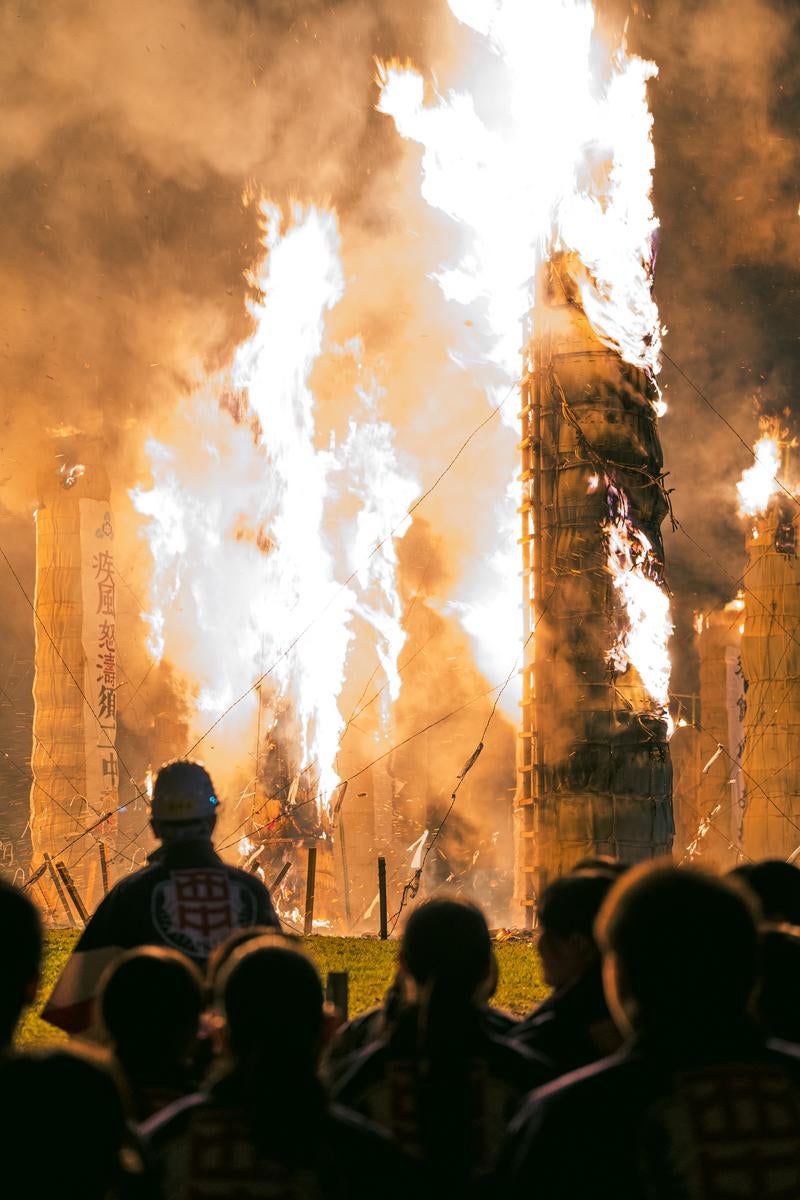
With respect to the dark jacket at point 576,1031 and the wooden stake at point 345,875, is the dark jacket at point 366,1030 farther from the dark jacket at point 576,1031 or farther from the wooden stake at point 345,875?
the wooden stake at point 345,875

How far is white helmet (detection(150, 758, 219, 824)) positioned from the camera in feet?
23.5

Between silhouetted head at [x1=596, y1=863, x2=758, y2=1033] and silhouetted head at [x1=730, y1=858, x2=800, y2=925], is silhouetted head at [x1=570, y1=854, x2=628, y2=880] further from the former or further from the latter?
silhouetted head at [x1=596, y1=863, x2=758, y2=1033]

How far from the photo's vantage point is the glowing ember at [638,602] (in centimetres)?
2552

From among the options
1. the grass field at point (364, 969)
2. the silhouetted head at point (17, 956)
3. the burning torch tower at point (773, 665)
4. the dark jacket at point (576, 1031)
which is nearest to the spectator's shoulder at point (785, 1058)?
the silhouetted head at point (17, 956)

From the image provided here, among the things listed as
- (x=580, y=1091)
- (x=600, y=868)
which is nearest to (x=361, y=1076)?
(x=580, y=1091)

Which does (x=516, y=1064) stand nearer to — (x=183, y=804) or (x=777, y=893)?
(x=777, y=893)

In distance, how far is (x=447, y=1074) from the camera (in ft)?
13.1

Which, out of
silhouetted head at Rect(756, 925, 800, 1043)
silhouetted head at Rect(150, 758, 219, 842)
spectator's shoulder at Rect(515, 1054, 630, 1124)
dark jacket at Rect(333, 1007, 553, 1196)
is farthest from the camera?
silhouetted head at Rect(150, 758, 219, 842)

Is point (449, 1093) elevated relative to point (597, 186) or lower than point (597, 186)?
lower

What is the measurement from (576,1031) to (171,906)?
250 centimetres

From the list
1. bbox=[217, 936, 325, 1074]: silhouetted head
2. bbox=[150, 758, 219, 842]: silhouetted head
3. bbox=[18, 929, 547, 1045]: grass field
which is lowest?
bbox=[18, 929, 547, 1045]: grass field

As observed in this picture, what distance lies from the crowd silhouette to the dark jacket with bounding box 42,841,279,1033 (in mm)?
2578

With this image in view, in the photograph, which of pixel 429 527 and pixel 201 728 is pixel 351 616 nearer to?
pixel 429 527

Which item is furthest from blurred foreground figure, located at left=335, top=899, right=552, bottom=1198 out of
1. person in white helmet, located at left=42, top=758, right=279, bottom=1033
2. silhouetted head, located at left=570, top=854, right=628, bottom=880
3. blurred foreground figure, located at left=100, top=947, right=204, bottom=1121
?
person in white helmet, located at left=42, top=758, right=279, bottom=1033
